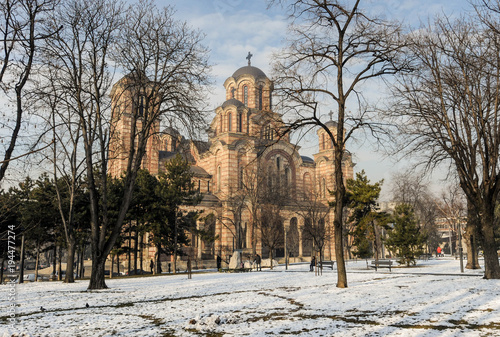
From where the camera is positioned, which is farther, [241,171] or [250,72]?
[250,72]

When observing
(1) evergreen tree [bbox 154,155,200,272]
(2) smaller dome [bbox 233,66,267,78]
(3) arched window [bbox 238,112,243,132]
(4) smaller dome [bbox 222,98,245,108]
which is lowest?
(1) evergreen tree [bbox 154,155,200,272]

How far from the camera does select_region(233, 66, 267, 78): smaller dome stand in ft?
175

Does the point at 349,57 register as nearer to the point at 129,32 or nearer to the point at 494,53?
the point at 494,53

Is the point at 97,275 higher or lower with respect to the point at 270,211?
lower

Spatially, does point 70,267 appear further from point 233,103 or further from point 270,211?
point 233,103

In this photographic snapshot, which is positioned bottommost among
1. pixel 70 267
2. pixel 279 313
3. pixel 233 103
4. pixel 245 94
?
pixel 279 313

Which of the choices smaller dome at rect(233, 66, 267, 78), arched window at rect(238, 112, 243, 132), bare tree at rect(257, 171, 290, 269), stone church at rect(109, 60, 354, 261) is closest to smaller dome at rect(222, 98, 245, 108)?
stone church at rect(109, 60, 354, 261)

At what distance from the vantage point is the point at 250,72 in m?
53.4

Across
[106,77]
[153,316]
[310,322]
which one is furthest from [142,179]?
[310,322]

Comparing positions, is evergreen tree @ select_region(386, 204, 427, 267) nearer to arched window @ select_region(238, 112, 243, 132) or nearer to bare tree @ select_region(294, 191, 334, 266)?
bare tree @ select_region(294, 191, 334, 266)

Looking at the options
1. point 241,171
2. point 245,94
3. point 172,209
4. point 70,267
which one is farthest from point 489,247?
point 245,94

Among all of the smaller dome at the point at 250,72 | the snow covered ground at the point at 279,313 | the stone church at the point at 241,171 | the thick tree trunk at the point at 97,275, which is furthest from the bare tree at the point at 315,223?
the snow covered ground at the point at 279,313

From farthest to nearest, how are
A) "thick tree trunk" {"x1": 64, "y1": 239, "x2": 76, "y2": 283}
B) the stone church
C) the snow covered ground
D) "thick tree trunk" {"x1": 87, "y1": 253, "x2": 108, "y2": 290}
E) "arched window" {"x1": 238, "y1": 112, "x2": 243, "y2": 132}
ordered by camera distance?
"arched window" {"x1": 238, "y1": 112, "x2": 243, "y2": 132} → the stone church → "thick tree trunk" {"x1": 64, "y1": 239, "x2": 76, "y2": 283} → "thick tree trunk" {"x1": 87, "y1": 253, "x2": 108, "y2": 290} → the snow covered ground

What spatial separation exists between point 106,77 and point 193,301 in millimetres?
10575
